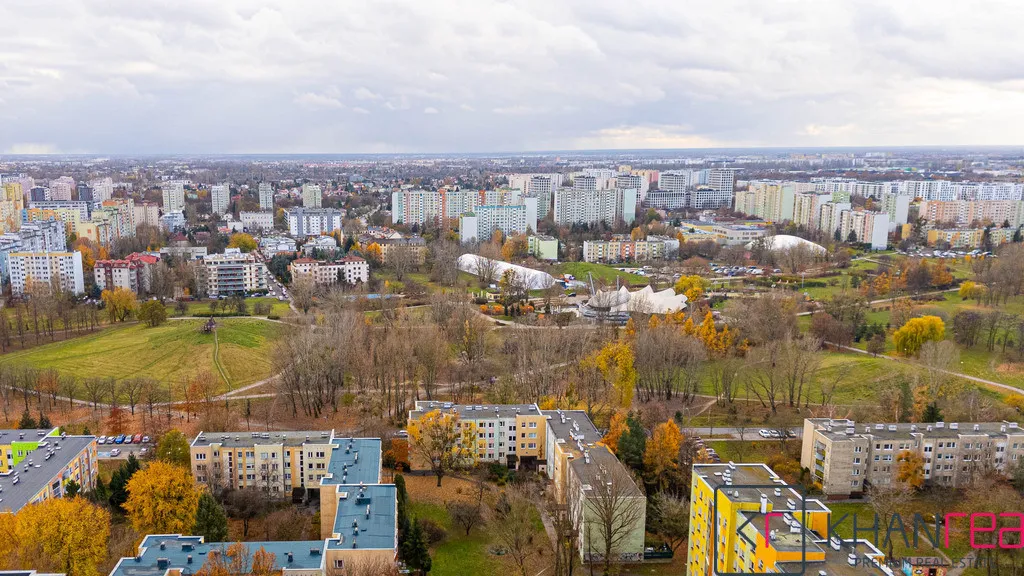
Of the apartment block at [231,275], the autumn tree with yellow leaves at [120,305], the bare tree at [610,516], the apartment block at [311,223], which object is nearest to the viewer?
the bare tree at [610,516]

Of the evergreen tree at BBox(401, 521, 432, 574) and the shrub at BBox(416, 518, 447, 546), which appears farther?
the shrub at BBox(416, 518, 447, 546)

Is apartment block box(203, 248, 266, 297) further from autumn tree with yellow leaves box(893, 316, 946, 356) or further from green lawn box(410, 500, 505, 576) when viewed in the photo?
autumn tree with yellow leaves box(893, 316, 946, 356)

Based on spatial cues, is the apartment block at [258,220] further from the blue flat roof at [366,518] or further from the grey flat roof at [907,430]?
the grey flat roof at [907,430]

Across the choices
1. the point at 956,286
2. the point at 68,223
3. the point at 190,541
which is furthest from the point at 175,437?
the point at 68,223

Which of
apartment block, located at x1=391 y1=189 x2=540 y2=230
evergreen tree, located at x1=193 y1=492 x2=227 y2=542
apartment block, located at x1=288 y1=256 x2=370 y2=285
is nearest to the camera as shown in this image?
evergreen tree, located at x1=193 y1=492 x2=227 y2=542

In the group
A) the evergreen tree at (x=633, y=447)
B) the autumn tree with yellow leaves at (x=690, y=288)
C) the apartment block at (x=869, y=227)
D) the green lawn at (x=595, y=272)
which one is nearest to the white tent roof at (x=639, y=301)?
the autumn tree with yellow leaves at (x=690, y=288)

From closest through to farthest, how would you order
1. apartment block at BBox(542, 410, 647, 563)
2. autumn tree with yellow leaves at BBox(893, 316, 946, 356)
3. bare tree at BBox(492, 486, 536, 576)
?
apartment block at BBox(542, 410, 647, 563), bare tree at BBox(492, 486, 536, 576), autumn tree with yellow leaves at BBox(893, 316, 946, 356)

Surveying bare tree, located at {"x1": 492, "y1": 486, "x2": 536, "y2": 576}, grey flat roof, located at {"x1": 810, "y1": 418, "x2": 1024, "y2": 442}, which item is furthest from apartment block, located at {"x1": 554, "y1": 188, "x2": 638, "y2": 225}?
bare tree, located at {"x1": 492, "y1": 486, "x2": 536, "y2": 576}

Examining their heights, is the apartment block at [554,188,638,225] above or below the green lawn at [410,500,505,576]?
above
